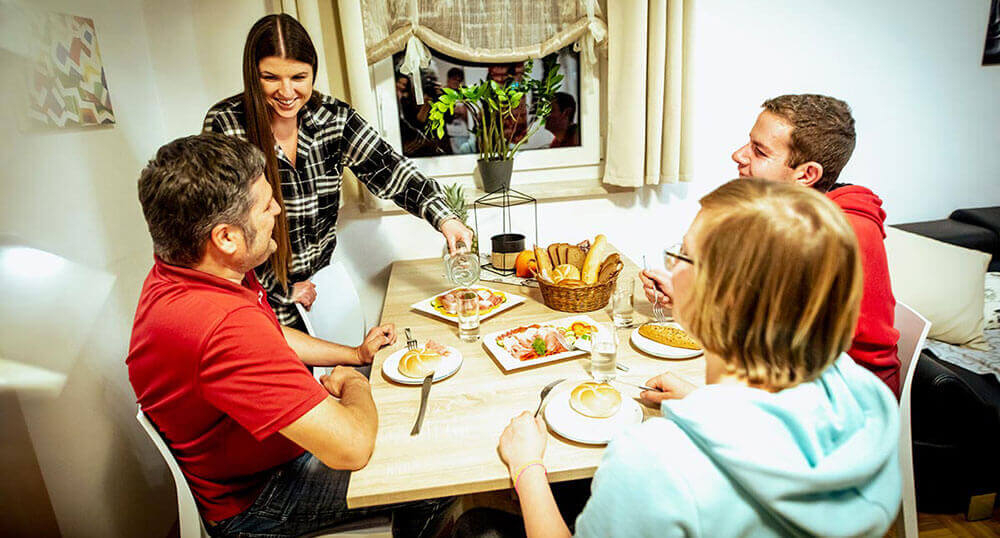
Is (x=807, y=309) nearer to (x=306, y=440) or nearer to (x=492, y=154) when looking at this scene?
(x=306, y=440)

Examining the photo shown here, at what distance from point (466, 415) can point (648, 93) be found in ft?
5.99

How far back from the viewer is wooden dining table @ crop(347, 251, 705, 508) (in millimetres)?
1000

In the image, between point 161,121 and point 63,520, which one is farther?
point 161,121

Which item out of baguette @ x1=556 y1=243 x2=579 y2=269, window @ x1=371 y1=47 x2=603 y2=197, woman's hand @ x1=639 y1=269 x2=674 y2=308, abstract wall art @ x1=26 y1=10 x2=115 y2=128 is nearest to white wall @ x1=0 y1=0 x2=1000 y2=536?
abstract wall art @ x1=26 y1=10 x2=115 y2=128

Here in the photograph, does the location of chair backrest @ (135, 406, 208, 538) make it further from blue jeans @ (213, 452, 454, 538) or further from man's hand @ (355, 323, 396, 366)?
man's hand @ (355, 323, 396, 366)

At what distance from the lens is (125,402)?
1.78 meters

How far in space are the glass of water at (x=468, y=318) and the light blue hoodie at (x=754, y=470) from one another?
87 cm

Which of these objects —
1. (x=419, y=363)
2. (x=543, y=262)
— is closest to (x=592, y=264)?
(x=543, y=262)

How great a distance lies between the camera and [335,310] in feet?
6.98

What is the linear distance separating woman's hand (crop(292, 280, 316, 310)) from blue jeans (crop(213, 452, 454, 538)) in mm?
701

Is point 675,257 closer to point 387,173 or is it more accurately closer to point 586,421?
point 586,421

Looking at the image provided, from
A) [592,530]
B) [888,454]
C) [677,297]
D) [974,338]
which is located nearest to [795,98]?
[677,297]

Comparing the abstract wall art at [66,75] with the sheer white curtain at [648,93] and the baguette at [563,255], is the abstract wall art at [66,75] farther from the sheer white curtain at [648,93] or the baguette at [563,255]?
the sheer white curtain at [648,93]

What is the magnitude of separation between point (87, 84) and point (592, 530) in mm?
1941
